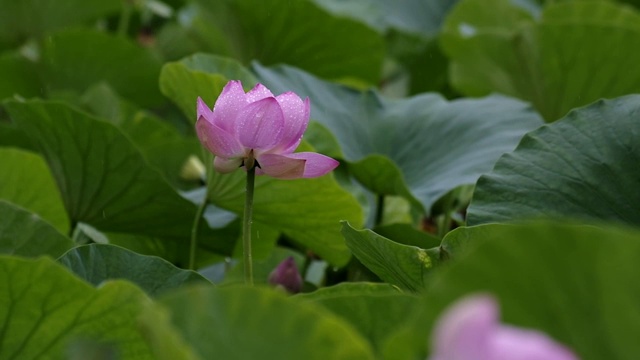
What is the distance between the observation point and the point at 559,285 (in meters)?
0.51

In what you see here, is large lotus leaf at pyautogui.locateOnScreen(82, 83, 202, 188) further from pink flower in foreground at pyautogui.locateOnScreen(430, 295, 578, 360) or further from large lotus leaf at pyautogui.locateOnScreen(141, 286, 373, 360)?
pink flower in foreground at pyautogui.locateOnScreen(430, 295, 578, 360)

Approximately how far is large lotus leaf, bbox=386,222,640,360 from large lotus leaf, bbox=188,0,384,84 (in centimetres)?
142

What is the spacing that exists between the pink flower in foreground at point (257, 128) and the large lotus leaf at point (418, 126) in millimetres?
421

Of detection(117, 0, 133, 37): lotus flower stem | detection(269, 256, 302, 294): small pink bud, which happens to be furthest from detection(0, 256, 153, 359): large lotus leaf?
detection(117, 0, 133, 37): lotus flower stem

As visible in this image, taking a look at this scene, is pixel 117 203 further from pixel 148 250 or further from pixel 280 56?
pixel 280 56

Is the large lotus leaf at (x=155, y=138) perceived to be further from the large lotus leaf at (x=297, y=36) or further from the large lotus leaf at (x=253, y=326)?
the large lotus leaf at (x=253, y=326)

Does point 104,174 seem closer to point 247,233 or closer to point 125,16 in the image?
point 247,233

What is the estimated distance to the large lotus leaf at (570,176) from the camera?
1.01m

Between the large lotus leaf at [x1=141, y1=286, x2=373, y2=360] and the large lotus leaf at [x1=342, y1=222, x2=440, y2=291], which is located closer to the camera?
the large lotus leaf at [x1=141, y1=286, x2=373, y2=360]

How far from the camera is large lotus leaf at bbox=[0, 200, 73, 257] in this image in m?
1.09

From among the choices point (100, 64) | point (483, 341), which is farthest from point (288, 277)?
point (100, 64)

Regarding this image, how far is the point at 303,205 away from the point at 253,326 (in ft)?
2.43

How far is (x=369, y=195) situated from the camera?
1.54 metres

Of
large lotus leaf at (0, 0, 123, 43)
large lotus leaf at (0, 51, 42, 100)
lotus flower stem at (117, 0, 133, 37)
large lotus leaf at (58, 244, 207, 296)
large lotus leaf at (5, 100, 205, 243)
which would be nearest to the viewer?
large lotus leaf at (58, 244, 207, 296)
